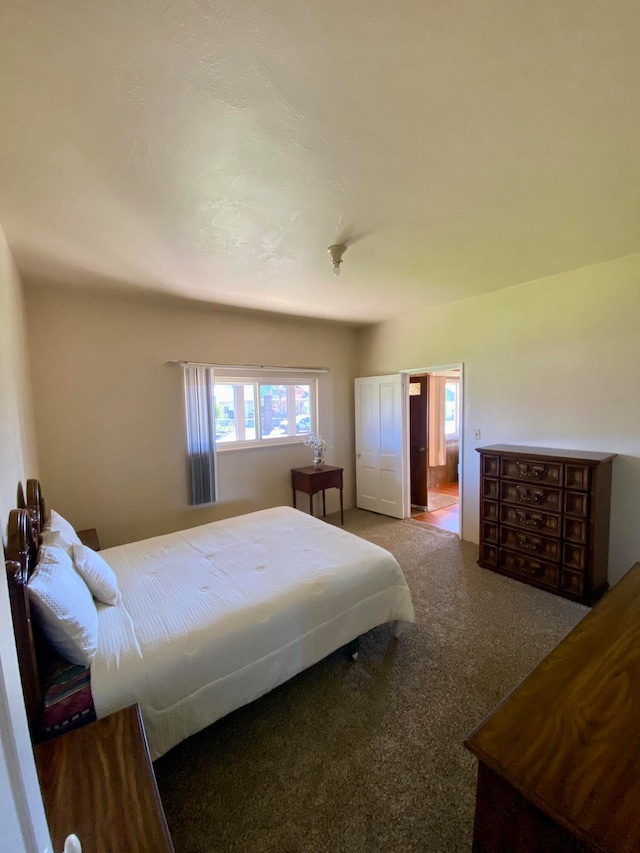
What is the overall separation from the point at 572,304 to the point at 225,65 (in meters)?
3.06

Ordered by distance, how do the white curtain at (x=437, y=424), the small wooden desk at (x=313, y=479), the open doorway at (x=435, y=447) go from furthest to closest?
1. the white curtain at (x=437, y=424)
2. the open doorway at (x=435, y=447)
3. the small wooden desk at (x=313, y=479)

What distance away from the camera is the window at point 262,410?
404 centimetres

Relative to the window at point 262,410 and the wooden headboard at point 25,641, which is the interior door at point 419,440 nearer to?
the window at point 262,410

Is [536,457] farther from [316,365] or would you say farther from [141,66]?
[141,66]

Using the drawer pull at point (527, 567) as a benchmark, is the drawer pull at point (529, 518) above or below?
above

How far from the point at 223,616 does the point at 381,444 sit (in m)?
3.31

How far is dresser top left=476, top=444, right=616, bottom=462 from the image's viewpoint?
8.60 feet

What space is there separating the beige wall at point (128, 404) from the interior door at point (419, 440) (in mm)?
2128

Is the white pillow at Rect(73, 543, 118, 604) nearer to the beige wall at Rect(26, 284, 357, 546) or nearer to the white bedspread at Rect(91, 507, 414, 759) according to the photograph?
the white bedspread at Rect(91, 507, 414, 759)

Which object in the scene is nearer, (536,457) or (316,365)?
(536,457)

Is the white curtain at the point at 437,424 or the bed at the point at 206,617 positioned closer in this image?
the bed at the point at 206,617

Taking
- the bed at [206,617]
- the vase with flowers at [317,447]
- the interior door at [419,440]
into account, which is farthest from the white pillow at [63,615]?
the interior door at [419,440]

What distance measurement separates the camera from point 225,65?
1.04 meters

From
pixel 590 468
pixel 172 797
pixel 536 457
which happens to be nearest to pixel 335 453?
pixel 536 457
